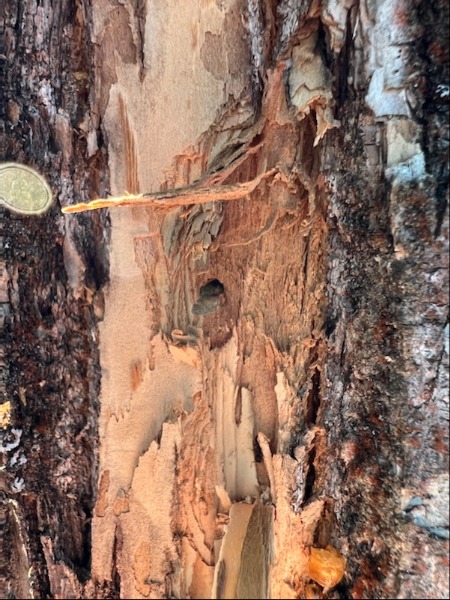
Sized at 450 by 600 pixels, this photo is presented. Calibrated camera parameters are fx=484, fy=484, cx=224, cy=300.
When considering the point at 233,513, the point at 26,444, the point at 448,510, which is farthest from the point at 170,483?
the point at 448,510

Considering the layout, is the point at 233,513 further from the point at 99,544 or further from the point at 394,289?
the point at 394,289

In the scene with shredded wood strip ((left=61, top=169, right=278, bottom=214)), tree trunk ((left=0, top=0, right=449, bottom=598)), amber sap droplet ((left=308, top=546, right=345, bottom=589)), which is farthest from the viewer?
amber sap droplet ((left=308, top=546, right=345, bottom=589))

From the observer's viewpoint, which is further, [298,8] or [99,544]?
[99,544]

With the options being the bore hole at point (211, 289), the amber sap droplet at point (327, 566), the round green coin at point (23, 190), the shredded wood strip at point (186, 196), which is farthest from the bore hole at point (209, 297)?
the amber sap droplet at point (327, 566)

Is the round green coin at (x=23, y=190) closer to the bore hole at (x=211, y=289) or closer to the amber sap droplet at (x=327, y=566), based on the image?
the bore hole at (x=211, y=289)

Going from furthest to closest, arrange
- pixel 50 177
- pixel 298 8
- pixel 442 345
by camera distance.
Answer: pixel 50 177, pixel 298 8, pixel 442 345

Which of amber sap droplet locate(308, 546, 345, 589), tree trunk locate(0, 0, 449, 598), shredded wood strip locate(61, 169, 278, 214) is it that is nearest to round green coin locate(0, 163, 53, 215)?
tree trunk locate(0, 0, 449, 598)

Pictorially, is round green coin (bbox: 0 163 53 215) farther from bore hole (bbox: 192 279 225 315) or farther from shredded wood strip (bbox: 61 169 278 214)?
bore hole (bbox: 192 279 225 315)

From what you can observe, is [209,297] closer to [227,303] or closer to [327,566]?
[227,303]
